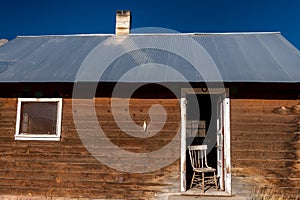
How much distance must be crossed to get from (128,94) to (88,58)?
146 cm

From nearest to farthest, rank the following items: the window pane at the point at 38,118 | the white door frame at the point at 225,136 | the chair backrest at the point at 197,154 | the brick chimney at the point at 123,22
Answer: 1. the white door frame at the point at 225,136
2. the window pane at the point at 38,118
3. the chair backrest at the point at 197,154
4. the brick chimney at the point at 123,22

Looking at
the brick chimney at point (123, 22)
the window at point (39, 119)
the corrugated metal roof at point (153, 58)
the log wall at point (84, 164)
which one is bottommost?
the log wall at point (84, 164)

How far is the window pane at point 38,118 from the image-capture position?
22.6ft

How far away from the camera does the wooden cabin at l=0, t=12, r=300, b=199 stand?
6.25 metres

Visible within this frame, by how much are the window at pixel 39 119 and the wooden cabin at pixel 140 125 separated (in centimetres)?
2

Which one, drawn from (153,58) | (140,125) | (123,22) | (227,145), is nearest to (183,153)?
(227,145)

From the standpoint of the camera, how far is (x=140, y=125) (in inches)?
258

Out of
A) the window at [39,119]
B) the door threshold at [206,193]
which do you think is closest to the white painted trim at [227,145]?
the door threshold at [206,193]

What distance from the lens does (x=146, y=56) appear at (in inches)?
287

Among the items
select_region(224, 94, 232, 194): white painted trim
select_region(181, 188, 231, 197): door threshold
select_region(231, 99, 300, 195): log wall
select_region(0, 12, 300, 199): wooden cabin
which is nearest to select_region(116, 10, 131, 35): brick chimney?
select_region(0, 12, 300, 199): wooden cabin

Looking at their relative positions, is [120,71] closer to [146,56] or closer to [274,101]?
[146,56]

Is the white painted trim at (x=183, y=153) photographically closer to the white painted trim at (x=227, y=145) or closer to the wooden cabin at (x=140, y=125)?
the wooden cabin at (x=140, y=125)

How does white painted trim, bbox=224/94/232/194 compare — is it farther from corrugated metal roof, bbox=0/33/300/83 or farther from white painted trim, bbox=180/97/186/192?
white painted trim, bbox=180/97/186/192

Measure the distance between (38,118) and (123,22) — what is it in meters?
3.86
